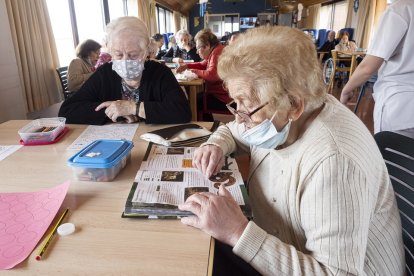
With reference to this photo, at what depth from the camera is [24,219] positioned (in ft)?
2.23

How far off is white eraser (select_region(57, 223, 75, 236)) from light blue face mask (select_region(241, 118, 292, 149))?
48 cm

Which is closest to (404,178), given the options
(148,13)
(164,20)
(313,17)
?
Result: (148,13)

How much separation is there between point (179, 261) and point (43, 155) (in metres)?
0.75

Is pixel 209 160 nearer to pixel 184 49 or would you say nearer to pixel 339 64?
pixel 184 49

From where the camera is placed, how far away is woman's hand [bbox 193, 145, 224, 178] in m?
0.89

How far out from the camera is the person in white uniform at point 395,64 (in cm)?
144

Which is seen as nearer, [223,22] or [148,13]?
[148,13]

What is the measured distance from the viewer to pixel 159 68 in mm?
1562

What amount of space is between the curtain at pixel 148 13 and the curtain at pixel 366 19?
5993mm

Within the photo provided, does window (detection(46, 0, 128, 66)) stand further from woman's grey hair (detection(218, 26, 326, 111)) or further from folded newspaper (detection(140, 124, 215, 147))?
woman's grey hair (detection(218, 26, 326, 111))

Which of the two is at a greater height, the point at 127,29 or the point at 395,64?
the point at 127,29

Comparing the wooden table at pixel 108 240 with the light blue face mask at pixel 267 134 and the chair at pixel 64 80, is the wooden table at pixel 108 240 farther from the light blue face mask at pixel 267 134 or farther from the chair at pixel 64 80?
the chair at pixel 64 80

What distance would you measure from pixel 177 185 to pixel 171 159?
193mm

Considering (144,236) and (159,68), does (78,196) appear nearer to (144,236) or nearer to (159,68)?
(144,236)
